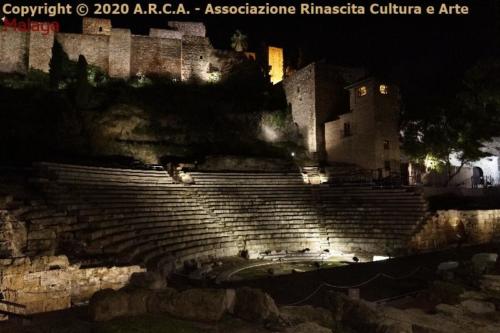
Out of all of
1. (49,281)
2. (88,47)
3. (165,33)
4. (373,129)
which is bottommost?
(49,281)

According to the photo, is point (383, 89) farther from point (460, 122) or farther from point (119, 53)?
point (119, 53)

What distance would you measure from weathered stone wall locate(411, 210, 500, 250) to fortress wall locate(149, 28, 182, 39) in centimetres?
3353

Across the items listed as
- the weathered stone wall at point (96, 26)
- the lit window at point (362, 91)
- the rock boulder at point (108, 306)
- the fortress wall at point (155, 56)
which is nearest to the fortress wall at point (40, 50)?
the weathered stone wall at point (96, 26)

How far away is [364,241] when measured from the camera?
1580cm

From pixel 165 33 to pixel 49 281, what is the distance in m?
37.0

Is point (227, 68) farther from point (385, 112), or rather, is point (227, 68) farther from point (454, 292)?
point (454, 292)

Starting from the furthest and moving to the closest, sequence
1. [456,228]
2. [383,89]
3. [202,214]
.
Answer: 1. [383,89]
2. [456,228]
3. [202,214]

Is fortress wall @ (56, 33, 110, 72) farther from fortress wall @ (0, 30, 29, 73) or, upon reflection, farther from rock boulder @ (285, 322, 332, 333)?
rock boulder @ (285, 322, 332, 333)

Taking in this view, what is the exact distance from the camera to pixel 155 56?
126 feet

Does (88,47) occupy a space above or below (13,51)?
above

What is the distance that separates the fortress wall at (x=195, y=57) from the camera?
39750 mm

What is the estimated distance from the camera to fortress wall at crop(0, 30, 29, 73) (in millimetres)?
33094

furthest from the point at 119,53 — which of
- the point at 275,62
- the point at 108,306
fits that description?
the point at 108,306

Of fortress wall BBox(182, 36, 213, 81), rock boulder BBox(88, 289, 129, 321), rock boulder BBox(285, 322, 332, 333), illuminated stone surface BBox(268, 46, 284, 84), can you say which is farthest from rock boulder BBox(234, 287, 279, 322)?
illuminated stone surface BBox(268, 46, 284, 84)
